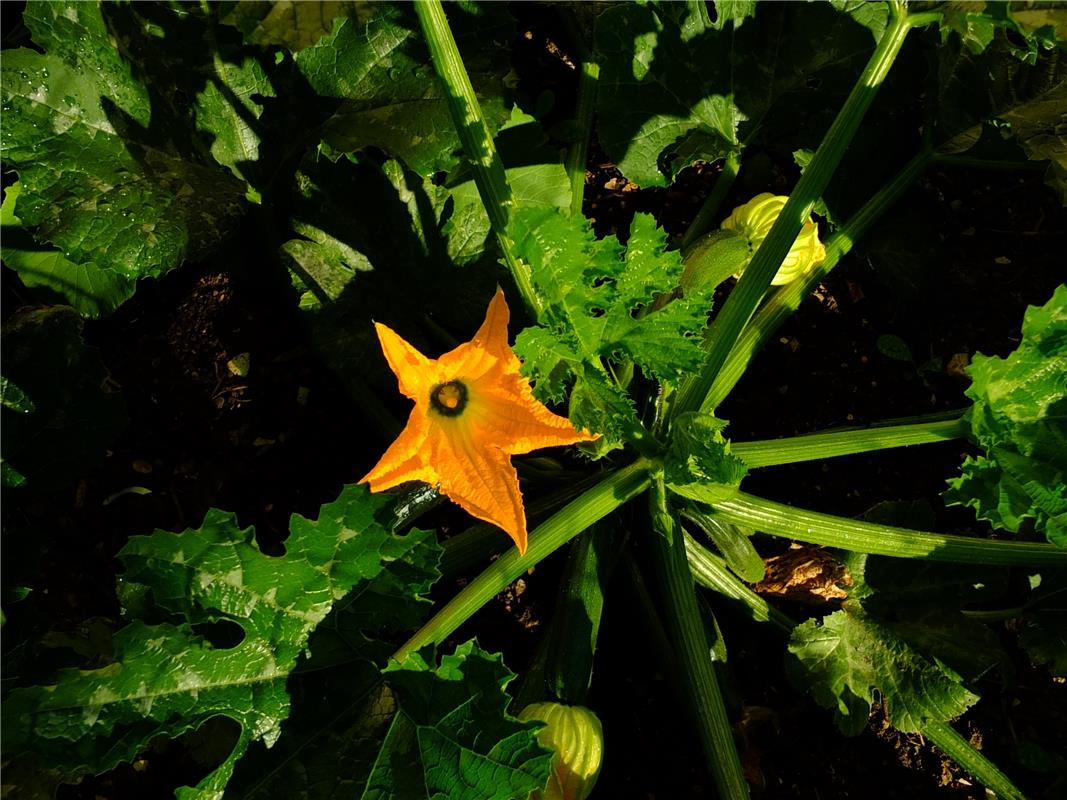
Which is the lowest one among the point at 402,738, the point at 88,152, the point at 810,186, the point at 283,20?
the point at 402,738

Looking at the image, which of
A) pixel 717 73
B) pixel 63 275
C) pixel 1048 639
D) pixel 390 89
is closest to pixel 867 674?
pixel 1048 639

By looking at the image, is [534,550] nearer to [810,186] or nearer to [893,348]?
[810,186]

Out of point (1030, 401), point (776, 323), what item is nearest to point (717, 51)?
point (776, 323)

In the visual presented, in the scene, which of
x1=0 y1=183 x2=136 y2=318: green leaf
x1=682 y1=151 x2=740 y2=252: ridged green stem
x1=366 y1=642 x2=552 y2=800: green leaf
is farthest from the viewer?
x1=682 y1=151 x2=740 y2=252: ridged green stem

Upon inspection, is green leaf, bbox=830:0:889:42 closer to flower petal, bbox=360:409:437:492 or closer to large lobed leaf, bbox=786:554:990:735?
large lobed leaf, bbox=786:554:990:735

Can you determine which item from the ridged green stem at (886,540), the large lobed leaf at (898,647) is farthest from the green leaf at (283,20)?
the large lobed leaf at (898,647)

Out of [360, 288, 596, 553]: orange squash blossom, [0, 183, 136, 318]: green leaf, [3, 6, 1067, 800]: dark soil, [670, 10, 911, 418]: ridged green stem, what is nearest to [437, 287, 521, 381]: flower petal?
[360, 288, 596, 553]: orange squash blossom

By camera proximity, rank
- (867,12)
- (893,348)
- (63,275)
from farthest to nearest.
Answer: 1. (893,348)
2. (63,275)
3. (867,12)

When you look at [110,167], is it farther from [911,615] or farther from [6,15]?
[911,615]

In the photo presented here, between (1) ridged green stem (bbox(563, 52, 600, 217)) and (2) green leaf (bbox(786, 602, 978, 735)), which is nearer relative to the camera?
(2) green leaf (bbox(786, 602, 978, 735))
